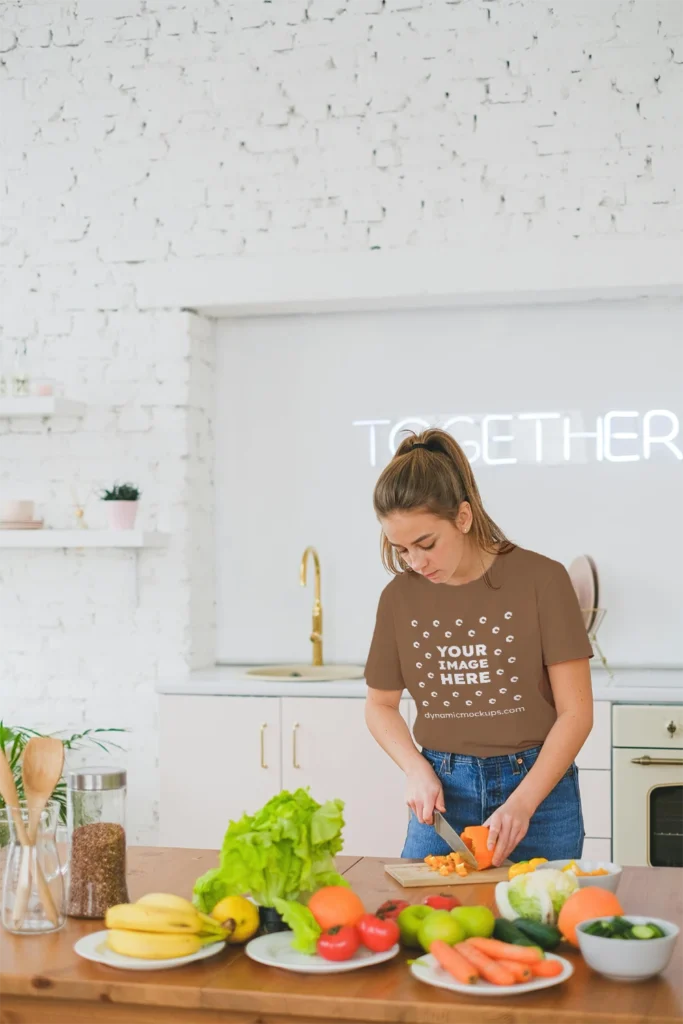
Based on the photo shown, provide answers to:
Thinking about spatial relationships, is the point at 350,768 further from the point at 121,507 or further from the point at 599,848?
→ the point at 121,507

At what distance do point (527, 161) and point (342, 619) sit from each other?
5.93ft

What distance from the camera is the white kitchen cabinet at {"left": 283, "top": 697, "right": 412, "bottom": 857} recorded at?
13.0ft

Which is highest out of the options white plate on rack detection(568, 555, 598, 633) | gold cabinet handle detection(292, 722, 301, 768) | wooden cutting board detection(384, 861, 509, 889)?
white plate on rack detection(568, 555, 598, 633)

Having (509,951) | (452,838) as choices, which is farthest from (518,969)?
(452,838)

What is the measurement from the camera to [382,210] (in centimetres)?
434

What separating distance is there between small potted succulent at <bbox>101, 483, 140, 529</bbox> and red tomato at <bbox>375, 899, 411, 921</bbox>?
2666 millimetres

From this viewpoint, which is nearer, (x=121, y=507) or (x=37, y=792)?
(x=37, y=792)

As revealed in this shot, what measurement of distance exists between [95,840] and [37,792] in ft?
0.39

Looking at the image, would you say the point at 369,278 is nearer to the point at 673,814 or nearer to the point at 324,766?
the point at 324,766

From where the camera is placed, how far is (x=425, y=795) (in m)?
2.33

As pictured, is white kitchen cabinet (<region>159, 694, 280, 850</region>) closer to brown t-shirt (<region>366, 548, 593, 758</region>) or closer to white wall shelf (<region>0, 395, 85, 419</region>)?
white wall shelf (<region>0, 395, 85, 419</region>)

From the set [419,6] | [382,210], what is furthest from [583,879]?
[419,6]

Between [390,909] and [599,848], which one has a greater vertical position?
[390,909]

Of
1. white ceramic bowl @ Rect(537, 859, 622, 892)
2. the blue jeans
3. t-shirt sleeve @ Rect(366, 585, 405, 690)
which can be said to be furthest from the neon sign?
white ceramic bowl @ Rect(537, 859, 622, 892)
